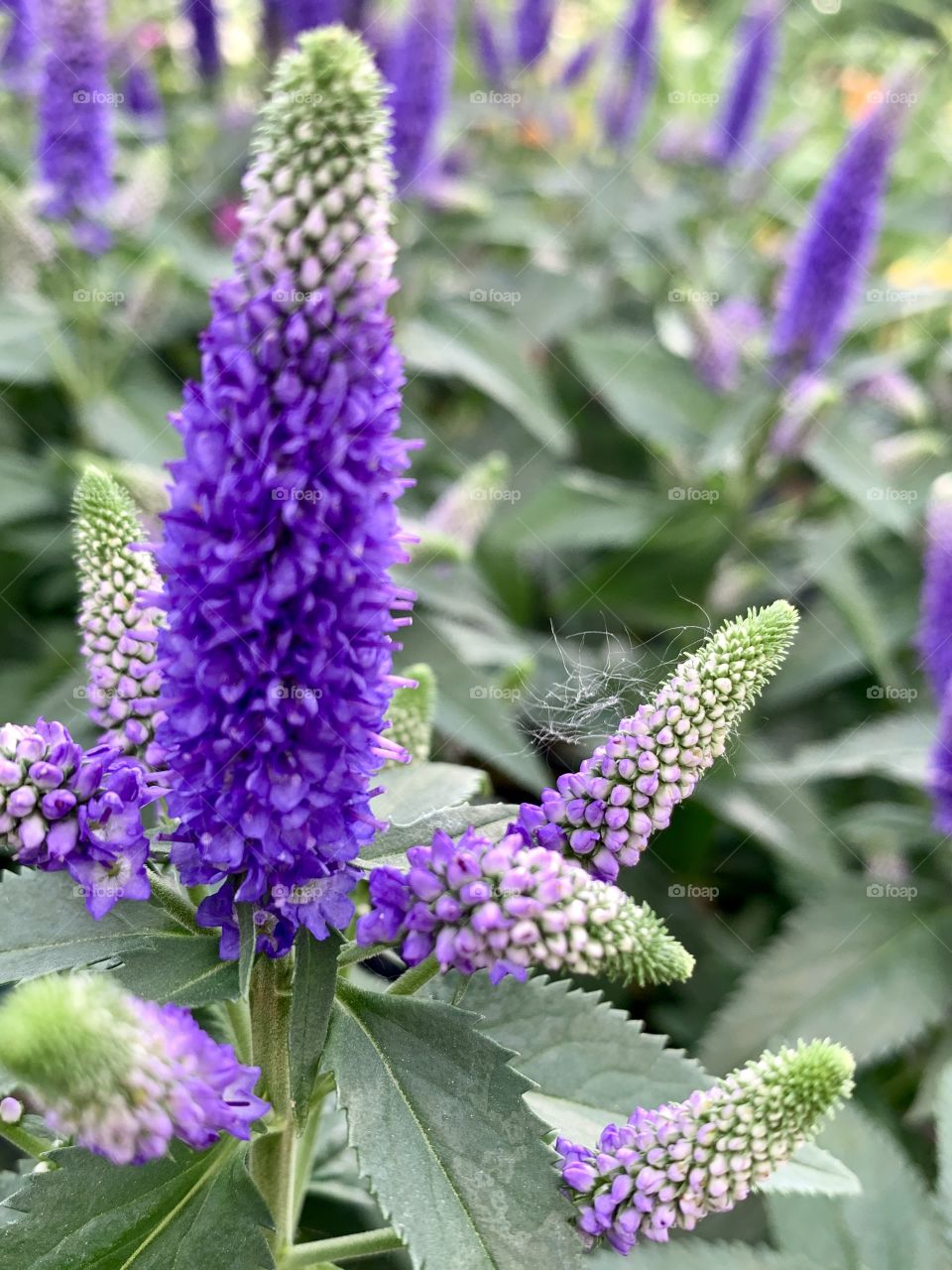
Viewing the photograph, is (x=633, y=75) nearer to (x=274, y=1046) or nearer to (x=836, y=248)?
(x=836, y=248)

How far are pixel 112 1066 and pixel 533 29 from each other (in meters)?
3.96

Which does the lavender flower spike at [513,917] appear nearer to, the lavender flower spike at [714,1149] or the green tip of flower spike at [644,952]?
the green tip of flower spike at [644,952]

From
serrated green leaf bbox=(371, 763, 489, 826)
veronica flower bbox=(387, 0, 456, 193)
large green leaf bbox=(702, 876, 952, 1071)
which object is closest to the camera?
serrated green leaf bbox=(371, 763, 489, 826)

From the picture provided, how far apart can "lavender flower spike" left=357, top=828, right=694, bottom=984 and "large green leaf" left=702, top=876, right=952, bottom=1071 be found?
132 centimetres

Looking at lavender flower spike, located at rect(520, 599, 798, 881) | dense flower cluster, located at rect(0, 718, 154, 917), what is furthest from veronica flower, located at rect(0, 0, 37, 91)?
A: lavender flower spike, located at rect(520, 599, 798, 881)

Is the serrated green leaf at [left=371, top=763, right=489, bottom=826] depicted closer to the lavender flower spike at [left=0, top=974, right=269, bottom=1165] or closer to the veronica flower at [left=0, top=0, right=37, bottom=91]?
the lavender flower spike at [left=0, top=974, right=269, bottom=1165]

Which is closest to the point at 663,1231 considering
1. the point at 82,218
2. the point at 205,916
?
the point at 205,916

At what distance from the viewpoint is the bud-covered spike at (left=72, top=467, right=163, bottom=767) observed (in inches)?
42.1

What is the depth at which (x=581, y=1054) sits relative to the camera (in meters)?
1.26

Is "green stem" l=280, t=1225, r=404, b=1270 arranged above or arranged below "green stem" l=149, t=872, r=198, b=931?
below

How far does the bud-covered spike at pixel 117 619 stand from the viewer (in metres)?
1.07

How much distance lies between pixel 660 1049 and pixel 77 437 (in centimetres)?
219

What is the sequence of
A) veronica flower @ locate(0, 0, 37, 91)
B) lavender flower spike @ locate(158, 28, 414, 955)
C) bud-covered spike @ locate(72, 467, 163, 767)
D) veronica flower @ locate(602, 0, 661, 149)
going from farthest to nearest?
veronica flower @ locate(602, 0, 661, 149)
veronica flower @ locate(0, 0, 37, 91)
bud-covered spike @ locate(72, 467, 163, 767)
lavender flower spike @ locate(158, 28, 414, 955)

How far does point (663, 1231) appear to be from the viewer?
0.98m
